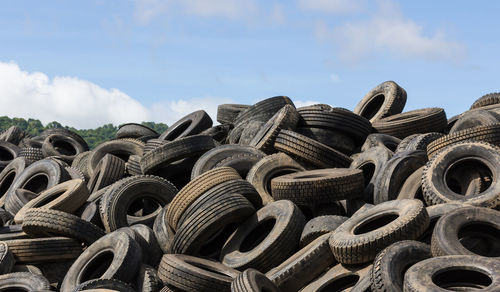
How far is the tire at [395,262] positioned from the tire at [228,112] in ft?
36.4

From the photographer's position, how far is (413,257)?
8.66m

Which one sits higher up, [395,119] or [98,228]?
[395,119]

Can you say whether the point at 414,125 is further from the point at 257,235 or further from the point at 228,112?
the point at 228,112

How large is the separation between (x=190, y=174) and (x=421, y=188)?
566 cm

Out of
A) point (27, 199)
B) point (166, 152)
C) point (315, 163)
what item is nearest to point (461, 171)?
point (315, 163)

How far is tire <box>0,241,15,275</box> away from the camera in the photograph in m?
11.5

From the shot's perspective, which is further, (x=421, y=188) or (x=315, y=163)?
(x=315, y=163)

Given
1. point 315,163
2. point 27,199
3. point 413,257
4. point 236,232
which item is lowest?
point 413,257

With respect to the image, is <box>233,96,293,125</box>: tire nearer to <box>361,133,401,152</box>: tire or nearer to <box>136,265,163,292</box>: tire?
<box>361,133,401,152</box>: tire

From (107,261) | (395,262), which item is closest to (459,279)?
(395,262)

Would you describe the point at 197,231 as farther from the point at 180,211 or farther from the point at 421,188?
the point at 421,188

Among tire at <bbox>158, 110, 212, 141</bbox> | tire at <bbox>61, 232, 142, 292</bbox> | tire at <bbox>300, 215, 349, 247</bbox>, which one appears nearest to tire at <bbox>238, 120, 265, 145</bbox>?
tire at <bbox>158, 110, 212, 141</bbox>

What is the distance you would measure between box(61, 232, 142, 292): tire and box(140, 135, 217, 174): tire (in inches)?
128

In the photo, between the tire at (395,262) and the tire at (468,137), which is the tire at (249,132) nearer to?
the tire at (468,137)
